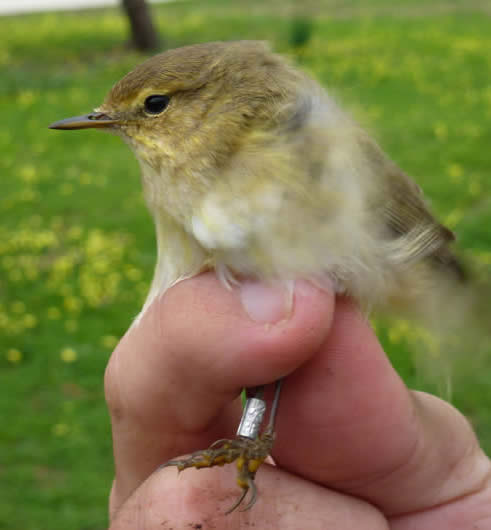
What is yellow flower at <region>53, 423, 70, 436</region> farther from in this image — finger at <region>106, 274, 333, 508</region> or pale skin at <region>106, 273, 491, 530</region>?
finger at <region>106, 274, 333, 508</region>

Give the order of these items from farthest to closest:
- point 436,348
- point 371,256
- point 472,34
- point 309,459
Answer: point 472,34 < point 436,348 < point 309,459 < point 371,256

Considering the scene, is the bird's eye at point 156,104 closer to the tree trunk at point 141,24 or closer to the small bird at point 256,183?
the small bird at point 256,183

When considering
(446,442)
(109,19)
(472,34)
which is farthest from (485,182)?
(109,19)

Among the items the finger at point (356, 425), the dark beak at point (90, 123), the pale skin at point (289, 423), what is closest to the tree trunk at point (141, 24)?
the dark beak at point (90, 123)

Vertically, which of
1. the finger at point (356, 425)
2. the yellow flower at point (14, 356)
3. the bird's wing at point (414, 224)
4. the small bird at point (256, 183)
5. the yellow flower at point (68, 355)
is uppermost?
the small bird at point (256, 183)

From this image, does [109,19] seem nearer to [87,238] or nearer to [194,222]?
[87,238]

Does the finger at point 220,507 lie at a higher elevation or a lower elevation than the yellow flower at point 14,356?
higher

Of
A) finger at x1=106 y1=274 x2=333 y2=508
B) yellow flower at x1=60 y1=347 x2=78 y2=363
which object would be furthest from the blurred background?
finger at x1=106 y1=274 x2=333 y2=508
